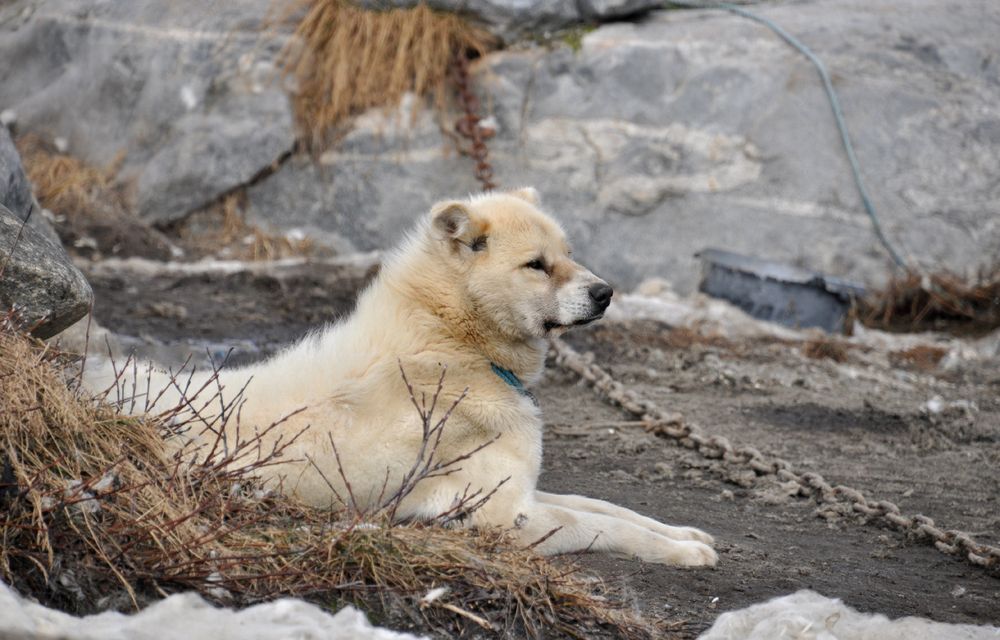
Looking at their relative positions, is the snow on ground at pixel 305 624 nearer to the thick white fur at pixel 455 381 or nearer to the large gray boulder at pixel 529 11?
the thick white fur at pixel 455 381

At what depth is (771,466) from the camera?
6.13 m

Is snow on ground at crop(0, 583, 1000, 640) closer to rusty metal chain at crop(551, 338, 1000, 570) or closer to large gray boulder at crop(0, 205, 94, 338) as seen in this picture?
rusty metal chain at crop(551, 338, 1000, 570)

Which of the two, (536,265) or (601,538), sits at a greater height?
(536,265)

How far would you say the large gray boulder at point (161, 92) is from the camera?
12031 mm

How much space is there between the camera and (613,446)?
21.6 feet

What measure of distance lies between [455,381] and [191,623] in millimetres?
2012

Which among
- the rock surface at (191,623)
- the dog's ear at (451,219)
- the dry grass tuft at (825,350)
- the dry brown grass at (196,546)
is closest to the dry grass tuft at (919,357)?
the dry grass tuft at (825,350)

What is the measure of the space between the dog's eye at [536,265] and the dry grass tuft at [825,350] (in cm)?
493

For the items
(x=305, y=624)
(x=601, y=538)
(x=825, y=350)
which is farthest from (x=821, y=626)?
(x=825, y=350)

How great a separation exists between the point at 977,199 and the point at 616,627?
29.2ft

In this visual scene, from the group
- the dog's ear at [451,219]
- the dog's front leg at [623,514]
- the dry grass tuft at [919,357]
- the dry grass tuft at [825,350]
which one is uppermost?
the dog's ear at [451,219]

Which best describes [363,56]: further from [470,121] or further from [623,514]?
[623,514]

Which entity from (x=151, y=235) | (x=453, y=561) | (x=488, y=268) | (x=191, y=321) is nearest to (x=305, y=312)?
(x=191, y=321)

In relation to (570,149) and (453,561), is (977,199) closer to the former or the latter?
(570,149)
